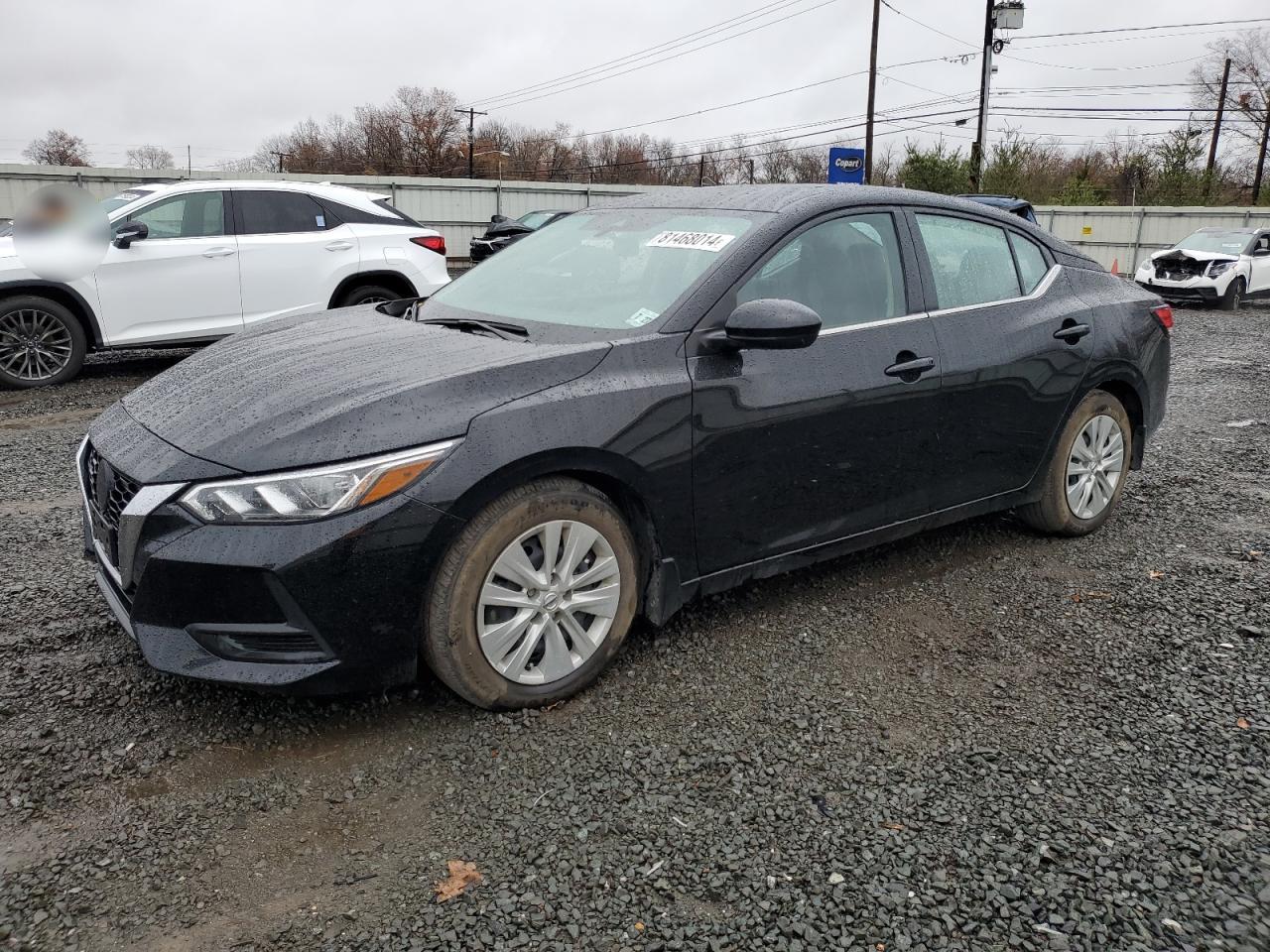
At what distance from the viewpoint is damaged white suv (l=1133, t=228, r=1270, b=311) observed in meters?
18.4

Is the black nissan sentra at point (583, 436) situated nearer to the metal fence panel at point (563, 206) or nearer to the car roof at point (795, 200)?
the car roof at point (795, 200)

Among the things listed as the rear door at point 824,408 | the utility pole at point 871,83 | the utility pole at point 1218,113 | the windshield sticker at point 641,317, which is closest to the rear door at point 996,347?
the rear door at point 824,408

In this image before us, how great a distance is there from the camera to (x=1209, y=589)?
421cm

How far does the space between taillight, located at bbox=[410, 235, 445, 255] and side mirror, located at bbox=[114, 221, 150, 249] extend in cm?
243

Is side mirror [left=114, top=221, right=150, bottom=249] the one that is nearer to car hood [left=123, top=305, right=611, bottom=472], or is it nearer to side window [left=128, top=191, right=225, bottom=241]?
side window [left=128, top=191, right=225, bottom=241]

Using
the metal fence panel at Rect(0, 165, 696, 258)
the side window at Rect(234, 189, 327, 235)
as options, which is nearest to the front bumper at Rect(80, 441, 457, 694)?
the side window at Rect(234, 189, 327, 235)

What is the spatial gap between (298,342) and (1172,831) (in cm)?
310

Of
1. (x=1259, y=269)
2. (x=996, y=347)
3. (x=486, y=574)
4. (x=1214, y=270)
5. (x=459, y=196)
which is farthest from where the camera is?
(x=459, y=196)

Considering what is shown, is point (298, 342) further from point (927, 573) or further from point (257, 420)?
point (927, 573)

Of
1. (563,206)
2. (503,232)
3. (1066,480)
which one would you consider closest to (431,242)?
(1066,480)

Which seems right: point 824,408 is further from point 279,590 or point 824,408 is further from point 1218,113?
point 1218,113

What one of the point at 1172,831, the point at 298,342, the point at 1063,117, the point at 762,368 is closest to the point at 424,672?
the point at 298,342

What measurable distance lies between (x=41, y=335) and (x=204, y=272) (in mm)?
1397

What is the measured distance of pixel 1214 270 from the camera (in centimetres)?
1836
